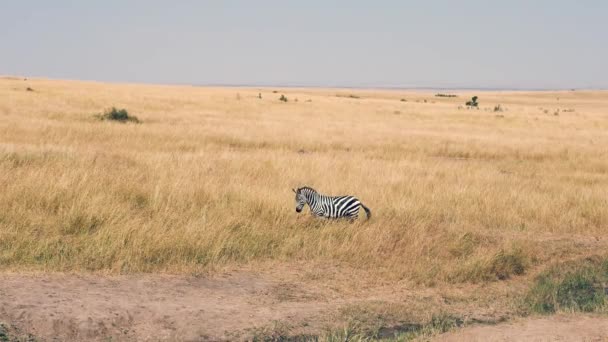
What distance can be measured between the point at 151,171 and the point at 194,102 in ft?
117

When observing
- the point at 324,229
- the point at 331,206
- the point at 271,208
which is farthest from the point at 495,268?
the point at 271,208

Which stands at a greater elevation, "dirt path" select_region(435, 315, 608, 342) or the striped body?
the striped body

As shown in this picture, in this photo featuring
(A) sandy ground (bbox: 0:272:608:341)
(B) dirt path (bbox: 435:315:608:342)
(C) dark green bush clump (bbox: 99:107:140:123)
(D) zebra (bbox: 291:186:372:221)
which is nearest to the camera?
(B) dirt path (bbox: 435:315:608:342)

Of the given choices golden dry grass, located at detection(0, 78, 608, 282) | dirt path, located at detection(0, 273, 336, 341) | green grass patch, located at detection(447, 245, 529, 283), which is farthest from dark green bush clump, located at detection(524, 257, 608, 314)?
dirt path, located at detection(0, 273, 336, 341)

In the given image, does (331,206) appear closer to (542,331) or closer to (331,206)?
(331,206)

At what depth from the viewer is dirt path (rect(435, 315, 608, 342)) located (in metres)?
6.91

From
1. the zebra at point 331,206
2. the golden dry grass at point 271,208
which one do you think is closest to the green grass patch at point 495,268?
the golden dry grass at point 271,208

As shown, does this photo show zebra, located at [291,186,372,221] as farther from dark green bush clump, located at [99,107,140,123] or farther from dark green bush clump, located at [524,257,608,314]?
dark green bush clump, located at [99,107,140,123]

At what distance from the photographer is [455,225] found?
40.3 feet

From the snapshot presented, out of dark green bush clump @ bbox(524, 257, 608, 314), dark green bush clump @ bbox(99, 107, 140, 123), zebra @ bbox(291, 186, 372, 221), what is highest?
zebra @ bbox(291, 186, 372, 221)

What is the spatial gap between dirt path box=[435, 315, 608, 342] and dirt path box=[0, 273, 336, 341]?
5.81ft

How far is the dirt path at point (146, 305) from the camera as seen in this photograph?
23.3ft

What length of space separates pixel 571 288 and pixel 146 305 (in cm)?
551

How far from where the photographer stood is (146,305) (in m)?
7.77
